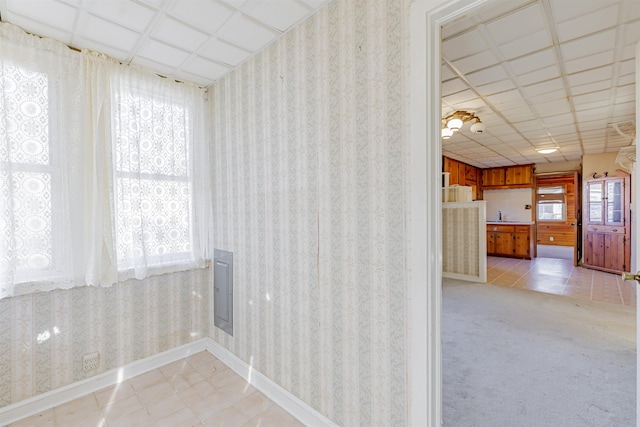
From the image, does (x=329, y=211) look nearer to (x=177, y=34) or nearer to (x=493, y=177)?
(x=177, y=34)

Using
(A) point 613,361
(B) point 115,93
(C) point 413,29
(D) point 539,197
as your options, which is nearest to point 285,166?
(C) point 413,29

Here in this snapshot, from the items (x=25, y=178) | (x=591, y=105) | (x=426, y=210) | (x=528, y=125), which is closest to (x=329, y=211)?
(x=426, y=210)

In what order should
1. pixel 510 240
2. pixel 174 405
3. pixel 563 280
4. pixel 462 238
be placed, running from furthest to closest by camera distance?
pixel 510 240, pixel 462 238, pixel 563 280, pixel 174 405

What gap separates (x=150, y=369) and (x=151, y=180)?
157 cm

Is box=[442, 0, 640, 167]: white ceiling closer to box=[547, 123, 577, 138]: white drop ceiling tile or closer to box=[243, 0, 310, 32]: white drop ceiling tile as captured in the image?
box=[547, 123, 577, 138]: white drop ceiling tile

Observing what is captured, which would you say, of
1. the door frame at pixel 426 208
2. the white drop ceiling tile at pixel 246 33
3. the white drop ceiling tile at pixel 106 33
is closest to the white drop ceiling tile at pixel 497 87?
the door frame at pixel 426 208

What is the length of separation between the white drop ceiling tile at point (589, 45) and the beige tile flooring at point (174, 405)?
3.20m

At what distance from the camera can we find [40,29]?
1786 mm

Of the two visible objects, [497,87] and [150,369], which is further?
[497,87]

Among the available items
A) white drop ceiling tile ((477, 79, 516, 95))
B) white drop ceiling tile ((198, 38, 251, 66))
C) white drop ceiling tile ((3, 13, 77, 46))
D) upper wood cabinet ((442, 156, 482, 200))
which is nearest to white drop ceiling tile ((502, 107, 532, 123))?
white drop ceiling tile ((477, 79, 516, 95))

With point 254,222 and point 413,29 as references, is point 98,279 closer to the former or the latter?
point 254,222

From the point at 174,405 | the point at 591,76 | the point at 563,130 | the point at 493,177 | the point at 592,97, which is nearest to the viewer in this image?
the point at 174,405

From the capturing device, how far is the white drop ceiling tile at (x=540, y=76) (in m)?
2.40

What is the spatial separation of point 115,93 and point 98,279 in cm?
139
